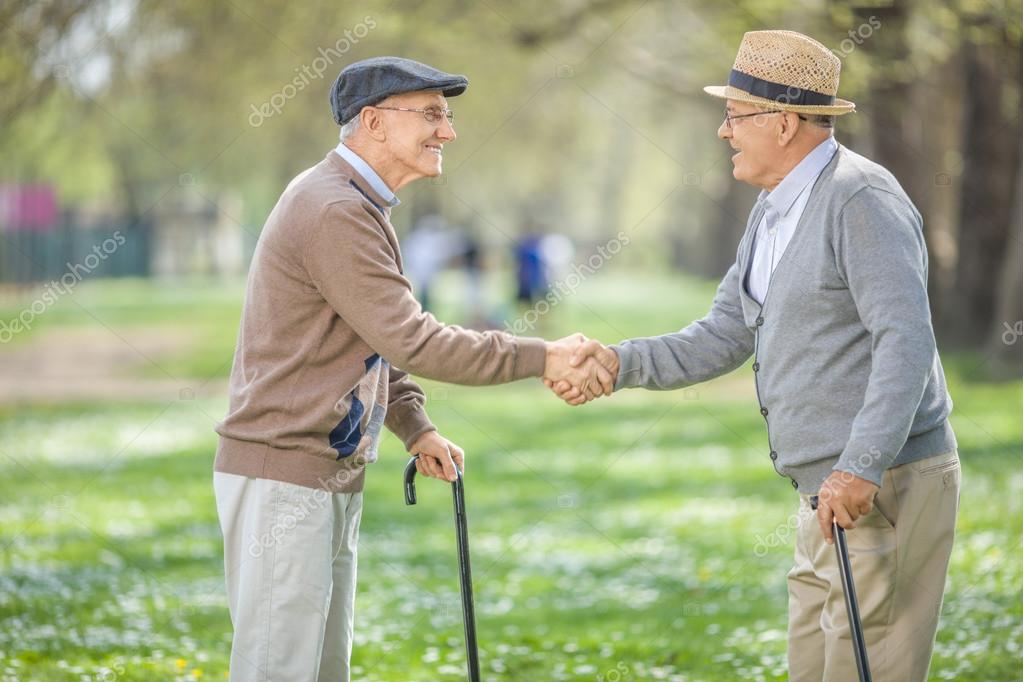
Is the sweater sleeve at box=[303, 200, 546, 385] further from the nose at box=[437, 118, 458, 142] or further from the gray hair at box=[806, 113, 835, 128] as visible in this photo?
the gray hair at box=[806, 113, 835, 128]

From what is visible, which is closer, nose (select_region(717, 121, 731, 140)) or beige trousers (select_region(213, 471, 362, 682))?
beige trousers (select_region(213, 471, 362, 682))

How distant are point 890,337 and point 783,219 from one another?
54cm

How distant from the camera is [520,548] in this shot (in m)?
9.62

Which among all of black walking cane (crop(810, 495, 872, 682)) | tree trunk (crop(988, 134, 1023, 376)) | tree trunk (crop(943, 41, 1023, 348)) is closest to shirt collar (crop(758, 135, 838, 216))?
black walking cane (crop(810, 495, 872, 682))

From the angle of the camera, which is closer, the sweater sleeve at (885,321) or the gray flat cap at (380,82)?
the sweater sleeve at (885,321)

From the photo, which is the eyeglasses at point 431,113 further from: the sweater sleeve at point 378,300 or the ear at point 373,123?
the sweater sleeve at point 378,300

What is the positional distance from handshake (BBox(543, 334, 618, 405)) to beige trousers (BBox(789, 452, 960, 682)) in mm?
975

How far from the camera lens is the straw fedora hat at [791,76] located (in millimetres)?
3936

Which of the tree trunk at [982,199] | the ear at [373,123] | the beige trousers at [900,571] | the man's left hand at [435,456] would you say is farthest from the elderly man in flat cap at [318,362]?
the tree trunk at [982,199]

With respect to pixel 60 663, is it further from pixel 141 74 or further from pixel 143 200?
pixel 143 200

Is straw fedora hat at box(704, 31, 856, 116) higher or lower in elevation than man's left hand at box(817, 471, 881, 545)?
higher

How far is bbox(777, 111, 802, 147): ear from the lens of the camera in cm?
396

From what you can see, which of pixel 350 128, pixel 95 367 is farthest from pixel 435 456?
pixel 95 367

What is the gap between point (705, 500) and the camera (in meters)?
11.2
